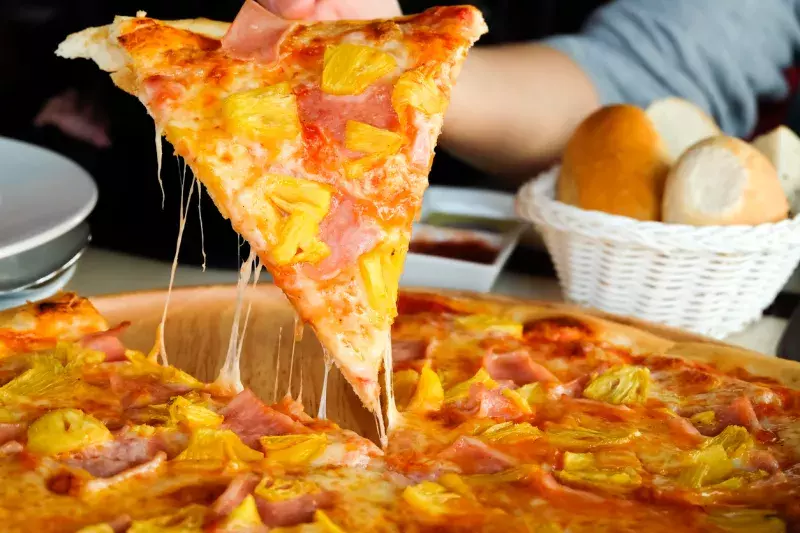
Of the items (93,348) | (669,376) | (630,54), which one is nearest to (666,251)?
(669,376)

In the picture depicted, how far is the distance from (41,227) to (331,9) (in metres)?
0.50

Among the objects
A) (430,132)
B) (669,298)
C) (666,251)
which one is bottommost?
(669,298)

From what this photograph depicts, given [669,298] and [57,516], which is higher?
[57,516]

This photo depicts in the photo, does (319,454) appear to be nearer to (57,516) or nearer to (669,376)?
(57,516)

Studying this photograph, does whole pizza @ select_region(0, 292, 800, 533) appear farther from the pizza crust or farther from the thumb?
the thumb

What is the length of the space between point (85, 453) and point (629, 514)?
0.54m

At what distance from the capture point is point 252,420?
0.94 meters

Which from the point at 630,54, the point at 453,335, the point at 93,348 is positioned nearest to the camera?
the point at 93,348

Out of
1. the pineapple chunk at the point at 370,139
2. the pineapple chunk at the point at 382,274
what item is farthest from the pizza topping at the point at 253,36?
the pineapple chunk at the point at 382,274

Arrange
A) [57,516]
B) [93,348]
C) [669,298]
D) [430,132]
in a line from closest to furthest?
[57,516] → [430,132] → [93,348] → [669,298]

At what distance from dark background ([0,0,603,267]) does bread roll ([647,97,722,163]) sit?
85 cm

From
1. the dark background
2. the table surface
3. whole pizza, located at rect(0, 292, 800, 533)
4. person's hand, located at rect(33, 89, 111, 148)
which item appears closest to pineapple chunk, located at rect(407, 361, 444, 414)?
whole pizza, located at rect(0, 292, 800, 533)

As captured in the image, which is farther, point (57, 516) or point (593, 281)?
point (593, 281)

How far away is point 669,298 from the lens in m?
1.36
